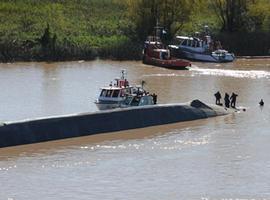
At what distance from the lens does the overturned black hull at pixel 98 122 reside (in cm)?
3238

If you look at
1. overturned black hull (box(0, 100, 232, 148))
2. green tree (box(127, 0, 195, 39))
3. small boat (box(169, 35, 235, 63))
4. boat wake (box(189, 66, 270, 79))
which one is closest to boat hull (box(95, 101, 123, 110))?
overturned black hull (box(0, 100, 232, 148))

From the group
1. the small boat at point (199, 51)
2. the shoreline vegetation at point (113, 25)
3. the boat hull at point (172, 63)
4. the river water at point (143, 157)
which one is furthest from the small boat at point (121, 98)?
the small boat at point (199, 51)

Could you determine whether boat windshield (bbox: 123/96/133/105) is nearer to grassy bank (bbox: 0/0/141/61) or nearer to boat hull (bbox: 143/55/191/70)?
boat hull (bbox: 143/55/191/70)

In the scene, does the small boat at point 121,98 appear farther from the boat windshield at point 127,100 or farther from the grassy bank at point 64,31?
the grassy bank at point 64,31

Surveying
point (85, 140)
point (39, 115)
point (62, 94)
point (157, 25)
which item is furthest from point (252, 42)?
point (85, 140)

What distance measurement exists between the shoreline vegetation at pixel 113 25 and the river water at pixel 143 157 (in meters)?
17.9

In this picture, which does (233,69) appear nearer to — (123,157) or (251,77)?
(251,77)

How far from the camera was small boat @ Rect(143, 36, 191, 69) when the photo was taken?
6469 centimetres

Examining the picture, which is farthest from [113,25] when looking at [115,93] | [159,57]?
[115,93]

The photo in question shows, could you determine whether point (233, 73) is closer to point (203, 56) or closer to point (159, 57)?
point (159, 57)

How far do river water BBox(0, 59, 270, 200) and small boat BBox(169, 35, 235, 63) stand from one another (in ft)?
67.4

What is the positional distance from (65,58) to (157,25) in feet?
35.1

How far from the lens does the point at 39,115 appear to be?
3975cm

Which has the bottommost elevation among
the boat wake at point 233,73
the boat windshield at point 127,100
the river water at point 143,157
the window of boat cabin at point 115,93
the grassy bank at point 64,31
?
the river water at point 143,157
